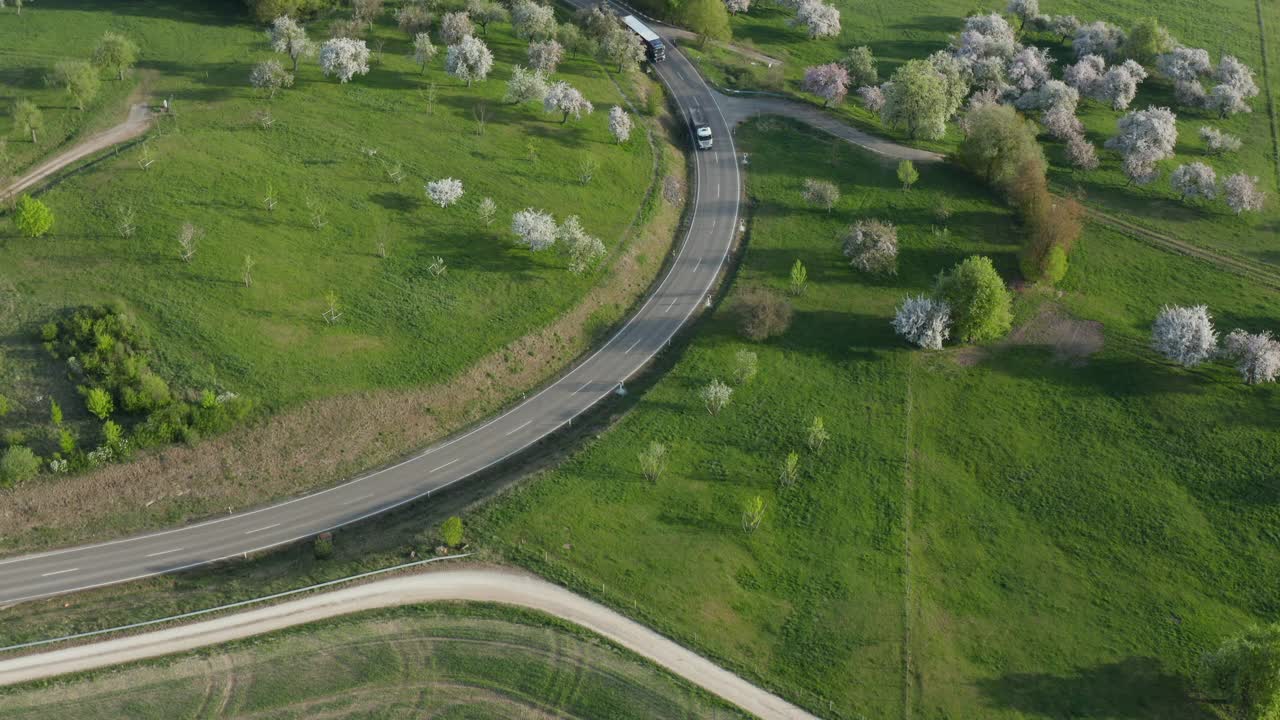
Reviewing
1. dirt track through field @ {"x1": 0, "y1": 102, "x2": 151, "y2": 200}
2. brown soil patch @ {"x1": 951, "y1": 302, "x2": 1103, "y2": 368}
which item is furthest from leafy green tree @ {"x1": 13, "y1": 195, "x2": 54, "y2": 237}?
brown soil patch @ {"x1": 951, "y1": 302, "x2": 1103, "y2": 368}

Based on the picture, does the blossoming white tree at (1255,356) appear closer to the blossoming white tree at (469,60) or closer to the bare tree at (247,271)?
the blossoming white tree at (469,60)

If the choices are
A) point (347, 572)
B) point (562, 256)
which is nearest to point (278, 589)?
point (347, 572)

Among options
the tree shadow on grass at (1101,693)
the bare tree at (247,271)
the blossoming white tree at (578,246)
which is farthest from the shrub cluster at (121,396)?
the tree shadow on grass at (1101,693)

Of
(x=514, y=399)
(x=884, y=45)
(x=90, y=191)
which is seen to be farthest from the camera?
(x=884, y=45)

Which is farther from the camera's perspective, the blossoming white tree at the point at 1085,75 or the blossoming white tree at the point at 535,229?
the blossoming white tree at the point at 1085,75

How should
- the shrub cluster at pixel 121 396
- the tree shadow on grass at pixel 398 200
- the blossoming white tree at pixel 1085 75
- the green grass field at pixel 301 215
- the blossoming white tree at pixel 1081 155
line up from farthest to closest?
the blossoming white tree at pixel 1085 75 < the blossoming white tree at pixel 1081 155 < the tree shadow on grass at pixel 398 200 < the green grass field at pixel 301 215 < the shrub cluster at pixel 121 396

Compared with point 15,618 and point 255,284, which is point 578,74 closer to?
point 255,284

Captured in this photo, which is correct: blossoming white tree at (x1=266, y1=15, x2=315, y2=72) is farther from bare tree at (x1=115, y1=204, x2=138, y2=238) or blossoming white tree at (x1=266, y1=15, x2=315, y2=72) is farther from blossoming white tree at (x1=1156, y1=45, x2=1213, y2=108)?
blossoming white tree at (x1=1156, y1=45, x2=1213, y2=108)
